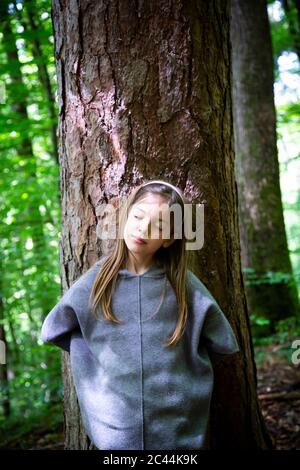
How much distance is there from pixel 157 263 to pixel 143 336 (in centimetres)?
37

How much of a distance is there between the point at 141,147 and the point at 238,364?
1469 mm

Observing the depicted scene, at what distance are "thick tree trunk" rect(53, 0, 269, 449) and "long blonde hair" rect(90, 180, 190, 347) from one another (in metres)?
0.24

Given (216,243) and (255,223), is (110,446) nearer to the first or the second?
(216,243)

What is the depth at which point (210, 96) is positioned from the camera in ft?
7.71

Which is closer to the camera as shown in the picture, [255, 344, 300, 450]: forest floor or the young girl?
the young girl

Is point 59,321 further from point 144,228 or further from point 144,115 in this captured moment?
point 144,115

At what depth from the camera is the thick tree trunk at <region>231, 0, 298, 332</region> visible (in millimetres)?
5695

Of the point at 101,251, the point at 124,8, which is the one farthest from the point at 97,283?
the point at 124,8

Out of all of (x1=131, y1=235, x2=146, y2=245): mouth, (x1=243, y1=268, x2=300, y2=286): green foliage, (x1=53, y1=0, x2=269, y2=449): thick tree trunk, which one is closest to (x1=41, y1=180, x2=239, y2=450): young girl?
(x1=131, y1=235, x2=146, y2=245): mouth

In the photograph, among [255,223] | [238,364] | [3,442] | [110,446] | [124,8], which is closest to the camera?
[110,446]

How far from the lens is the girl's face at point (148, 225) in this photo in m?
1.94

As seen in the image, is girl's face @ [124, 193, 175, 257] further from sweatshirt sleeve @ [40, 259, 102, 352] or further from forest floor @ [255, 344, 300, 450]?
forest floor @ [255, 344, 300, 450]

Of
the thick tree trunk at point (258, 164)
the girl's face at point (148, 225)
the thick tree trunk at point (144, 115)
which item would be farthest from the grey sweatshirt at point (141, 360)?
the thick tree trunk at point (258, 164)

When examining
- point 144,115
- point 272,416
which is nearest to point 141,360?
point 144,115
